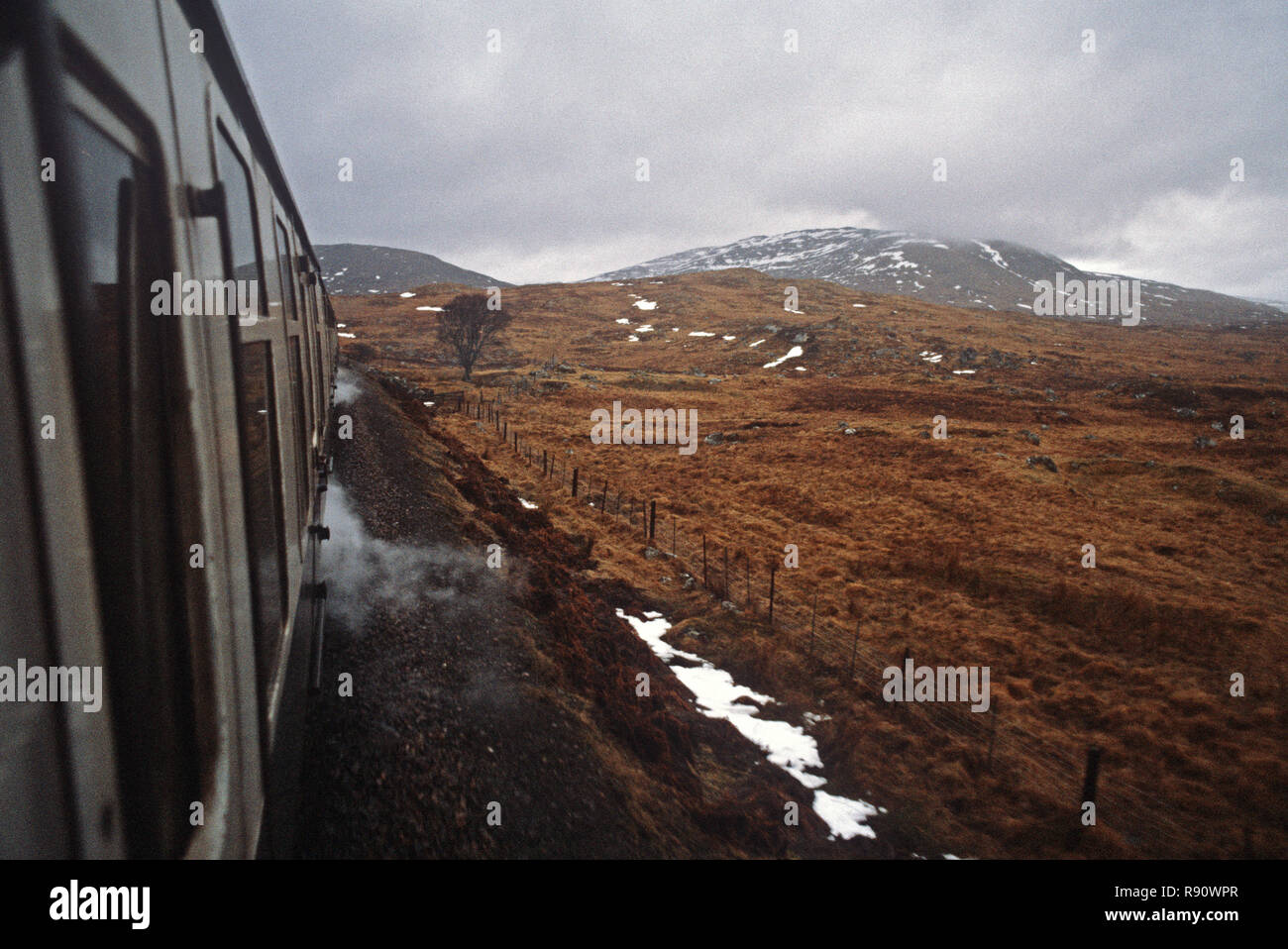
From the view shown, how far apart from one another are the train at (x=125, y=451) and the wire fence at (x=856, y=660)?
7.56 m

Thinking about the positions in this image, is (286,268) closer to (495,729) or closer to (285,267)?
(285,267)

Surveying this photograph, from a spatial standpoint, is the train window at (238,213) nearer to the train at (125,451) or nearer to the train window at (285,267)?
the train at (125,451)

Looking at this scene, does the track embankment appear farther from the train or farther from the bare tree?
the bare tree

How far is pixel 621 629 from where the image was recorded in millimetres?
8477

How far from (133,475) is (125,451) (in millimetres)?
56

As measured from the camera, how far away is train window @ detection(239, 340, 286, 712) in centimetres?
219

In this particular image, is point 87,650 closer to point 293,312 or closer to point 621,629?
point 293,312

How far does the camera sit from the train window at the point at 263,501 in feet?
7.19

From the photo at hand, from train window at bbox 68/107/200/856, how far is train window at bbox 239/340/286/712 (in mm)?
662

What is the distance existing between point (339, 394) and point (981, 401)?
3139 cm

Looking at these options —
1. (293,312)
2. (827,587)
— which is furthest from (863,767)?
(293,312)

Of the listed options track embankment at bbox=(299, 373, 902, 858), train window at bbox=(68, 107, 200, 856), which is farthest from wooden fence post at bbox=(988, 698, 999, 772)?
train window at bbox=(68, 107, 200, 856)

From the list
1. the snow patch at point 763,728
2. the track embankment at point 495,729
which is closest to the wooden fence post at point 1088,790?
the snow patch at point 763,728
